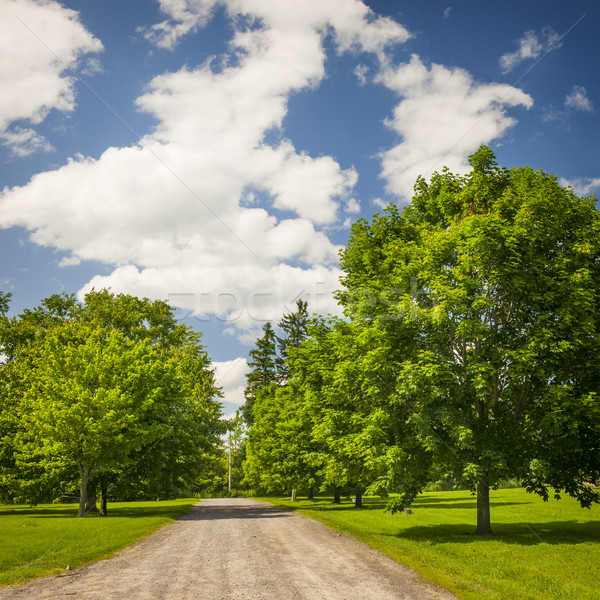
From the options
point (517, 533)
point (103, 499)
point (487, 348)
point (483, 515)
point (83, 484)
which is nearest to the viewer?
point (487, 348)

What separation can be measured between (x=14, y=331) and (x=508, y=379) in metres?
41.3

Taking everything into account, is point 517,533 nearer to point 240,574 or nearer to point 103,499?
point 240,574

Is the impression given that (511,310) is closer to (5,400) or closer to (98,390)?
(98,390)

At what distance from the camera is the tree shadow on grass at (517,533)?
51.1 feet

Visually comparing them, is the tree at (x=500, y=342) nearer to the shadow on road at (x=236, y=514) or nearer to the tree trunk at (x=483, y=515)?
the tree trunk at (x=483, y=515)

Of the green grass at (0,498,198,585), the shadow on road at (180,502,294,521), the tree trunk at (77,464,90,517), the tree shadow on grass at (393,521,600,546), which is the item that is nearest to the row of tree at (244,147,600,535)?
the tree shadow on grass at (393,521,600,546)

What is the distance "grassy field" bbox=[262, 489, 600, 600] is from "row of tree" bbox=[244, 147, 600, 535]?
1.72 meters

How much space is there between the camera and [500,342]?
52.7 feet

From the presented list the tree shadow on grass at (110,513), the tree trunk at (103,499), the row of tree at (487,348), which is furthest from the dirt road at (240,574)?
the tree trunk at (103,499)

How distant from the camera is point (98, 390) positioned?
25.6 meters

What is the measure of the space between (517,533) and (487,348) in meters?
7.73

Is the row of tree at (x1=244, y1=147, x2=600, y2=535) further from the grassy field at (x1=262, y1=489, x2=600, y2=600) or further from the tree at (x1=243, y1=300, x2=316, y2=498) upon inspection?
the tree at (x1=243, y1=300, x2=316, y2=498)

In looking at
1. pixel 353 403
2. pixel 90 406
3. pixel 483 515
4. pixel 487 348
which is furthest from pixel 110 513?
pixel 487 348

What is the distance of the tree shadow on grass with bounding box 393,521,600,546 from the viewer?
15.6 m
